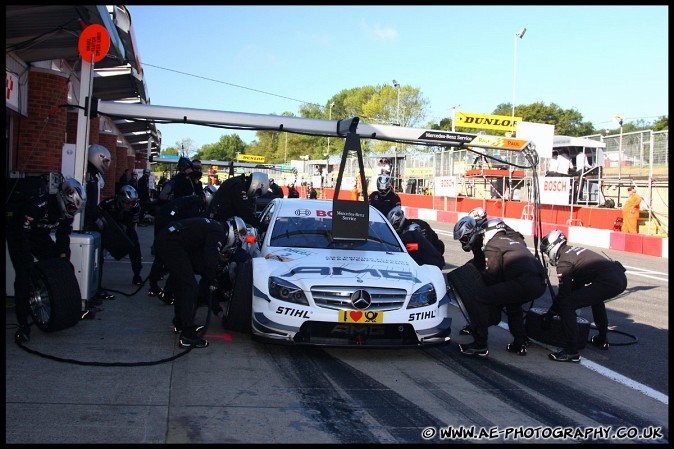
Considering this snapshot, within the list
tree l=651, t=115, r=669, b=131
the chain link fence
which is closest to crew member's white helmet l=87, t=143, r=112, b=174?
the chain link fence

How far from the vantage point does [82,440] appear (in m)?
3.63

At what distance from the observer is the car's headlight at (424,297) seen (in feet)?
18.8

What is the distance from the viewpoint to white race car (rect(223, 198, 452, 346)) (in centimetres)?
552

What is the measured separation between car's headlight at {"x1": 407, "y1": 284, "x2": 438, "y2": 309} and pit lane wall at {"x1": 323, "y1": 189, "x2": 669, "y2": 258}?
10228 millimetres

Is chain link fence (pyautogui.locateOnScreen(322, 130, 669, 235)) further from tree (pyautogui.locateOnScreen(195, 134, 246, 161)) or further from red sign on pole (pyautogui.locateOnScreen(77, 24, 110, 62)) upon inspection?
tree (pyautogui.locateOnScreen(195, 134, 246, 161))

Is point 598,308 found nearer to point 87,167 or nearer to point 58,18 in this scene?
point 87,167

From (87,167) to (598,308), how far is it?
20.7 feet

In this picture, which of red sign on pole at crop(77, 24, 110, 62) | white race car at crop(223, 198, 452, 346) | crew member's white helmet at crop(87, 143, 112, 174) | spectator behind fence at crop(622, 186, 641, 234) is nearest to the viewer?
white race car at crop(223, 198, 452, 346)

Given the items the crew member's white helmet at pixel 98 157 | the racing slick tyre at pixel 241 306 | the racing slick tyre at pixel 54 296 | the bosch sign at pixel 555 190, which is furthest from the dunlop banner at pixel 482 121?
the racing slick tyre at pixel 54 296

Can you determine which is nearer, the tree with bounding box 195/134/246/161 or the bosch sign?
the bosch sign

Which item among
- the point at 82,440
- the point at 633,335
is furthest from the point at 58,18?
the point at 633,335

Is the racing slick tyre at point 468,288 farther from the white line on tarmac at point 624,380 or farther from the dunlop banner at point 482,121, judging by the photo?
the dunlop banner at point 482,121

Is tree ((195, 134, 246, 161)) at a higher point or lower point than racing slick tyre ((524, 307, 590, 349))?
higher

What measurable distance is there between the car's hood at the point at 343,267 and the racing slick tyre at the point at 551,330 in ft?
4.44
